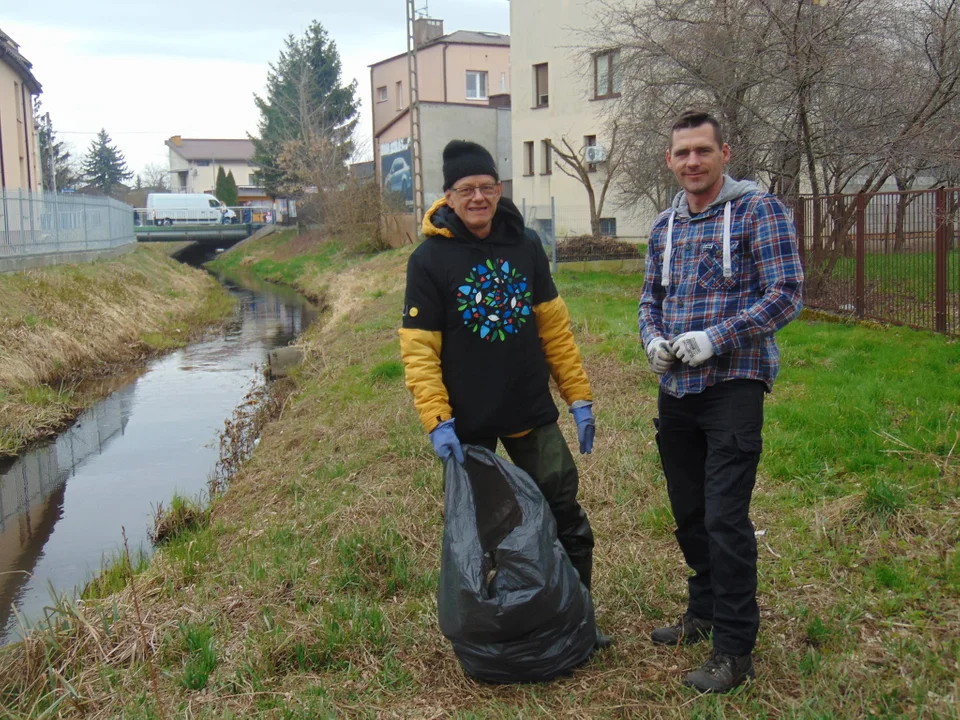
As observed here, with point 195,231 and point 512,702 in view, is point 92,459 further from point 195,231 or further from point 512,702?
point 195,231

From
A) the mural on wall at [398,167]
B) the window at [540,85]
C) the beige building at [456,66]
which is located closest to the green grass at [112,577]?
the window at [540,85]

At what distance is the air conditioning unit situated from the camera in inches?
1077

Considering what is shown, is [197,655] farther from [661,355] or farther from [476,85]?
[476,85]

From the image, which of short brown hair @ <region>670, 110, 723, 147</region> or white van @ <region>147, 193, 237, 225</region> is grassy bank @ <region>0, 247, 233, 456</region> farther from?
white van @ <region>147, 193, 237, 225</region>

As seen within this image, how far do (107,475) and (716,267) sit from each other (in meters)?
7.62

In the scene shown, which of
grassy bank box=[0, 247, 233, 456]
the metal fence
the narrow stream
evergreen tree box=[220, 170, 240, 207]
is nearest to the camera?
the narrow stream

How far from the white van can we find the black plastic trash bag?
6207 cm

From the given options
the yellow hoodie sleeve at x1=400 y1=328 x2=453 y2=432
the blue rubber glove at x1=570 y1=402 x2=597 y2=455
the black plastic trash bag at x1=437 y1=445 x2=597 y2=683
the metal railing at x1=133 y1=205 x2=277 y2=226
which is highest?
the metal railing at x1=133 y1=205 x2=277 y2=226

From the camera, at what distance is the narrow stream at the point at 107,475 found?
678 centimetres

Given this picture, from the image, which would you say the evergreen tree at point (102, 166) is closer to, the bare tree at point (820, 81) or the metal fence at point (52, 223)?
the metal fence at point (52, 223)

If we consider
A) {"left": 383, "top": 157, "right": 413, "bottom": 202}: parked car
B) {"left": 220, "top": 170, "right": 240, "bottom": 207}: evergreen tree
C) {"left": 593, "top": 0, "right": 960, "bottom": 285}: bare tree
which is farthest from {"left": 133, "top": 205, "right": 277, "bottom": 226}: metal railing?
{"left": 593, "top": 0, "right": 960, "bottom": 285}: bare tree

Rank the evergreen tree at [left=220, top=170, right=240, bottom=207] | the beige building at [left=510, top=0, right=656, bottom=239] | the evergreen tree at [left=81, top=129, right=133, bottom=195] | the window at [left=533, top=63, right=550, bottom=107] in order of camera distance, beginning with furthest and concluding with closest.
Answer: the evergreen tree at [left=81, top=129, right=133, bottom=195], the evergreen tree at [left=220, top=170, right=240, bottom=207], the window at [left=533, top=63, right=550, bottom=107], the beige building at [left=510, top=0, right=656, bottom=239]

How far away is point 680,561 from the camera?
465 centimetres

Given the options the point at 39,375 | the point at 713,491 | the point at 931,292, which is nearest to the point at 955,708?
the point at 713,491
